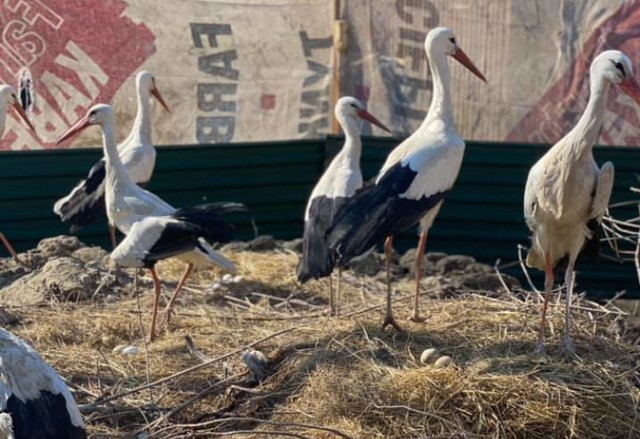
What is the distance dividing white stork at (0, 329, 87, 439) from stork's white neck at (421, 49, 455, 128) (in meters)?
3.01

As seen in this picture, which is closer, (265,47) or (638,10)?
(638,10)

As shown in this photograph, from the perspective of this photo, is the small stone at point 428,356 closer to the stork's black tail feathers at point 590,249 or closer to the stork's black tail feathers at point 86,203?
the stork's black tail feathers at point 590,249

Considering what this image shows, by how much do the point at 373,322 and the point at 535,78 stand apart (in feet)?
10.8

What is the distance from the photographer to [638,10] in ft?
30.9

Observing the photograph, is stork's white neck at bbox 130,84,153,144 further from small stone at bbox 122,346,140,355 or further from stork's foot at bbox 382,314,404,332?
stork's foot at bbox 382,314,404,332

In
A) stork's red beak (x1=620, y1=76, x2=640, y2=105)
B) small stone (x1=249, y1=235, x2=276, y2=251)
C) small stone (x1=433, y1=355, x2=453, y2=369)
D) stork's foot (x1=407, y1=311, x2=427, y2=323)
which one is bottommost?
small stone (x1=249, y1=235, x2=276, y2=251)

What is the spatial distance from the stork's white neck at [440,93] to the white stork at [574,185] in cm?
79

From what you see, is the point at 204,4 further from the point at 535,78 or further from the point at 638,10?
the point at 638,10

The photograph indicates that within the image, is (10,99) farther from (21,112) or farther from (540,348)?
(540,348)

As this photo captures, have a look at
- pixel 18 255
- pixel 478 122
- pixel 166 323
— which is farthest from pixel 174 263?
pixel 478 122

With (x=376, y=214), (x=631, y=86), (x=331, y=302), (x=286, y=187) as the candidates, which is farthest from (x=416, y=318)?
(x=286, y=187)

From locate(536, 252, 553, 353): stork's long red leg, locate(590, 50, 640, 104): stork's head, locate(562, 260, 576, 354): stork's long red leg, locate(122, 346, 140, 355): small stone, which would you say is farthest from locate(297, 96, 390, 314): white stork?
locate(590, 50, 640, 104): stork's head

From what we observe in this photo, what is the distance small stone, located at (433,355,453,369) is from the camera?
6.26m

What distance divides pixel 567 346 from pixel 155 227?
237 centimetres
